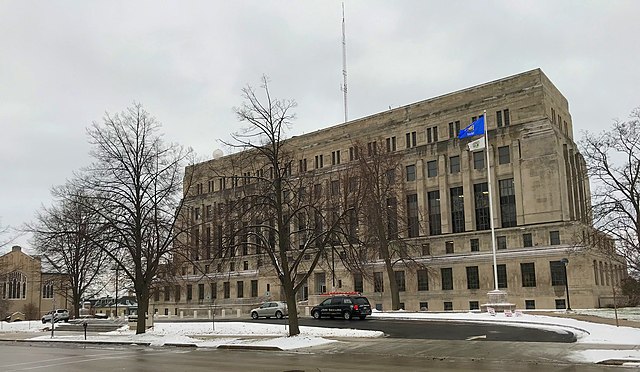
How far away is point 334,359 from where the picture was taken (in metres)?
19.6

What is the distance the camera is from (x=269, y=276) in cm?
7681

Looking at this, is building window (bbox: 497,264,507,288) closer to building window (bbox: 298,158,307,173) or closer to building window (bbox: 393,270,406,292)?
building window (bbox: 393,270,406,292)

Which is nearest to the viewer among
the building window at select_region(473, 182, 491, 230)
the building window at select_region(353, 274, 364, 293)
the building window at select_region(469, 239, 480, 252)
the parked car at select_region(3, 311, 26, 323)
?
the building window at select_region(469, 239, 480, 252)

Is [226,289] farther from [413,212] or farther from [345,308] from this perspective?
[345,308]

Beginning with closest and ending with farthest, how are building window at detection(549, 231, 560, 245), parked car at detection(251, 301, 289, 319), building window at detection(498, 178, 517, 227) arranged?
parked car at detection(251, 301, 289, 319) → building window at detection(549, 231, 560, 245) → building window at detection(498, 178, 517, 227)

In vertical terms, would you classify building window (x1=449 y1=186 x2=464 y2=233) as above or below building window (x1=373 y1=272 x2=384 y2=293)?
above

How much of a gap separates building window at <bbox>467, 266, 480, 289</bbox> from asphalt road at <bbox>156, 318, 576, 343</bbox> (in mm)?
25643

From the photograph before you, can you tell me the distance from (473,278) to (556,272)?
831 centimetres

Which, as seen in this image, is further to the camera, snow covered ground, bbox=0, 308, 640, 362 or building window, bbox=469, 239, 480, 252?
building window, bbox=469, 239, 480, 252

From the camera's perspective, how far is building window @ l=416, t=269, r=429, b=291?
62906mm

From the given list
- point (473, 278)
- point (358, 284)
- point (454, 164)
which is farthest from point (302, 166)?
point (473, 278)

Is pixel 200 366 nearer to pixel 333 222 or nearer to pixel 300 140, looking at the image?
pixel 333 222

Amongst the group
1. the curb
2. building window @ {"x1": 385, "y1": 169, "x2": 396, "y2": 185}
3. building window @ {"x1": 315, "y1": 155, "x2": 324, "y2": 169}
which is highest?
building window @ {"x1": 315, "y1": 155, "x2": 324, "y2": 169}

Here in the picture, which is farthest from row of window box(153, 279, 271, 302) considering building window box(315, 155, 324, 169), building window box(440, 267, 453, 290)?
building window box(440, 267, 453, 290)
